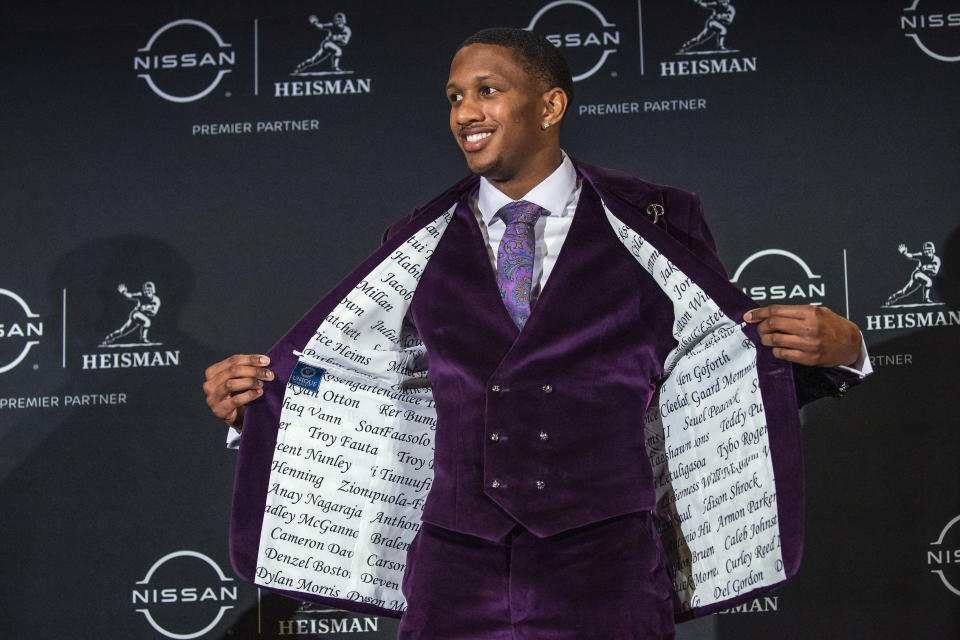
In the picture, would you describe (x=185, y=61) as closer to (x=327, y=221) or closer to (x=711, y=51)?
(x=327, y=221)

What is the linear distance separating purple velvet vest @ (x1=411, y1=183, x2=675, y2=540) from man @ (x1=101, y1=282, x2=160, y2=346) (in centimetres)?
160

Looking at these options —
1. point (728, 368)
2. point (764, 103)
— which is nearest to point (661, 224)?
point (728, 368)

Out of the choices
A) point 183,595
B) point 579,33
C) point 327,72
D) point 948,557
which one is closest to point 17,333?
point 183,595

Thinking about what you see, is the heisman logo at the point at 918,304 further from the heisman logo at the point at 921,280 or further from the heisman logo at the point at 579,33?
the heisman logo at the point at 579,33

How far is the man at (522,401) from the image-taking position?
1.64 metres

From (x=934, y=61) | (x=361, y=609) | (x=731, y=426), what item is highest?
(x=934, y=61)

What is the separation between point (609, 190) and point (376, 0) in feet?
5.59

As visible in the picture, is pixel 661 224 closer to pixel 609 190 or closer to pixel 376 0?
pixel 609 190

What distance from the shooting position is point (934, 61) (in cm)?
306

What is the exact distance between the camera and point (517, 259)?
5.98 feet

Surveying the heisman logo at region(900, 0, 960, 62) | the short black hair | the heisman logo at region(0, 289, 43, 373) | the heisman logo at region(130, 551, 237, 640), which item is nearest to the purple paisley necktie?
the short black hair

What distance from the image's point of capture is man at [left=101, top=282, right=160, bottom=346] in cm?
316

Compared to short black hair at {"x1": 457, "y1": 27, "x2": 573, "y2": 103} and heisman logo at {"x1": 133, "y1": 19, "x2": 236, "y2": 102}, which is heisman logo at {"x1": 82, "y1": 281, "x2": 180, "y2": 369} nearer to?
heisman logo at {"x1": 133, "y1": 19, "x2": 236, "y2": 102}

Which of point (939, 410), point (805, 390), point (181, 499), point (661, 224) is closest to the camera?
→ point (805, 390)
